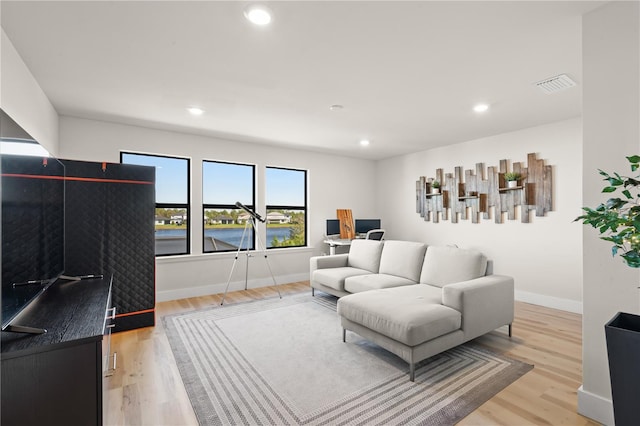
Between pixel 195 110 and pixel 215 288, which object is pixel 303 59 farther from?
pixel 215 288

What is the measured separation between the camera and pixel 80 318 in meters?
1.56

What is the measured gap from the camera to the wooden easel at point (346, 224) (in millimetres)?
6051

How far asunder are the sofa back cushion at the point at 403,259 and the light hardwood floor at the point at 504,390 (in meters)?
0.99

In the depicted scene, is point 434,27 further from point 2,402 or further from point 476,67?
point 2,402

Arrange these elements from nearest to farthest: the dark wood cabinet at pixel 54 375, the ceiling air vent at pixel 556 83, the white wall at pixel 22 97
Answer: the dark wood cabinet at pixel 54 375 → the white wall at pixel 22 97 → the ceiling air vent at pixel 556 83

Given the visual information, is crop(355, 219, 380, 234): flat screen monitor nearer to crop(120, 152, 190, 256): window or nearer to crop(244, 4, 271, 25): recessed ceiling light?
crop(120, 152, 190, 256): window

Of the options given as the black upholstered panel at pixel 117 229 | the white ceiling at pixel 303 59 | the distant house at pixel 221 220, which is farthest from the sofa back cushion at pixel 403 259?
the black upholstered panel at pixel 117 229

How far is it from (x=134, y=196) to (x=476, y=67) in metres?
3.60

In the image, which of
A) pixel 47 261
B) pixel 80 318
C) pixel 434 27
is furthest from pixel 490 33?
pixel 47 261

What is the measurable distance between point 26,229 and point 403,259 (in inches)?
136

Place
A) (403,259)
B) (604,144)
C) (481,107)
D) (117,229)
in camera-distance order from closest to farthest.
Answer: (604,144), (117,229), (481,107), (403,259)

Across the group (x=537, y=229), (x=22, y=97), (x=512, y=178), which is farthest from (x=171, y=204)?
(x=537, y=229)

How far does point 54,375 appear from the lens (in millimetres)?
1225

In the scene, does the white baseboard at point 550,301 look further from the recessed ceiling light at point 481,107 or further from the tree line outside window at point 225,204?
the tree line outside window at point 225,204
